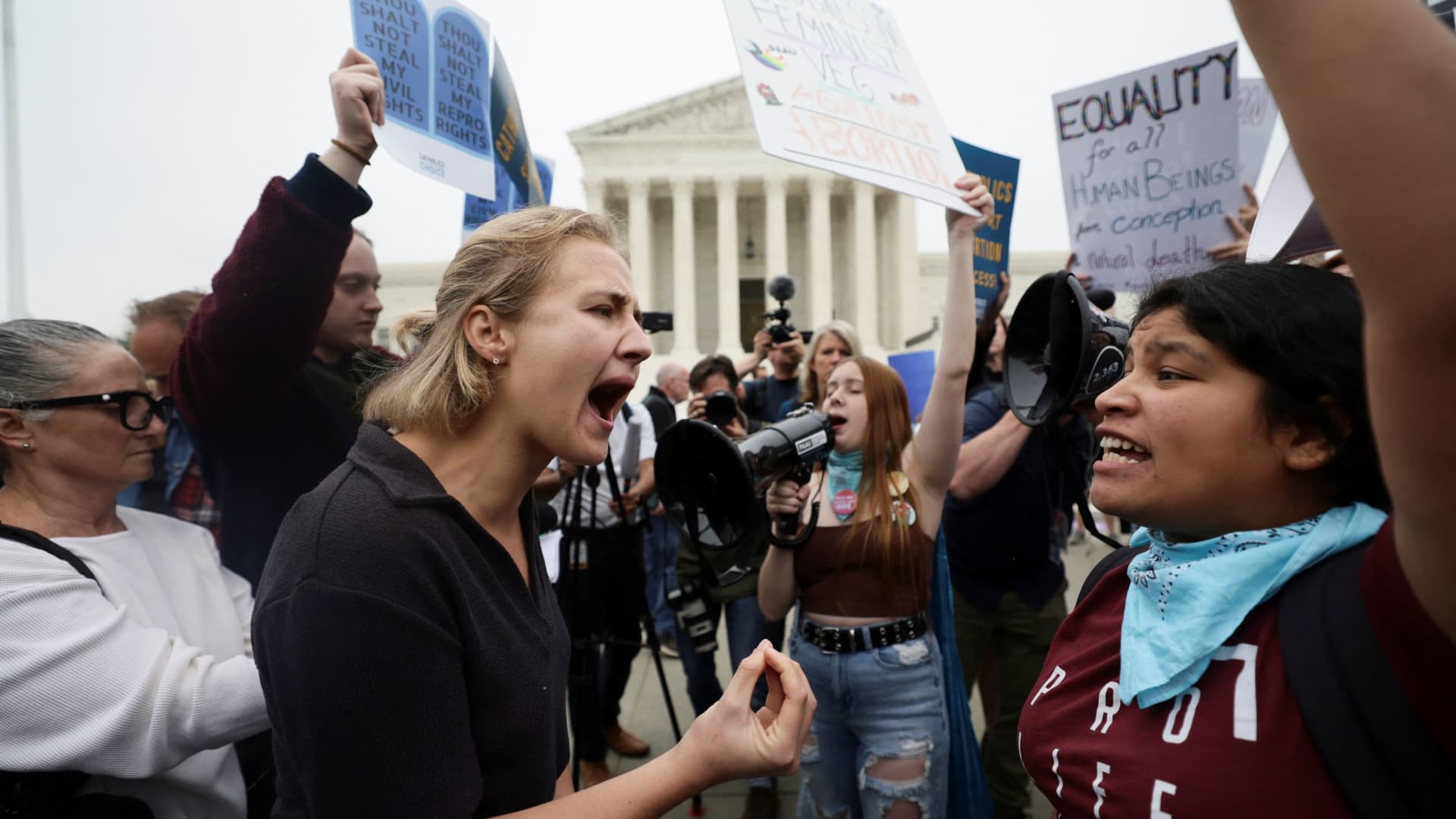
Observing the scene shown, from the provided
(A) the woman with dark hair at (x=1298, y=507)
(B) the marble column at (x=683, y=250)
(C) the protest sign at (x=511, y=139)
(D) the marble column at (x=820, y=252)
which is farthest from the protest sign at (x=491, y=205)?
(D) the marble column at (x=820, y=252)

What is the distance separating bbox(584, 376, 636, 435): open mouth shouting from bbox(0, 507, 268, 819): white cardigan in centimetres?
90

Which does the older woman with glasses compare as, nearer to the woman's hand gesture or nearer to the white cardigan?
the white cardigan

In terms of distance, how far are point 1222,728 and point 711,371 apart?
14.4 feet

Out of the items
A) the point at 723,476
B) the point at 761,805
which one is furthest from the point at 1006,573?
the point at 723,476

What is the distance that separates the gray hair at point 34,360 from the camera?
1.67m

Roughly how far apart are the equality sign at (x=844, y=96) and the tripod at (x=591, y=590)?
1.62 m

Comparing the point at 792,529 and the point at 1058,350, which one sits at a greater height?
the point at 1058,350

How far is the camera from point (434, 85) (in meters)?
2.65

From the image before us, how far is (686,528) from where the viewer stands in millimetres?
2025

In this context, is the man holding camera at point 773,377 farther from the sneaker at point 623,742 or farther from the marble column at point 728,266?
the marble column at point 728,266

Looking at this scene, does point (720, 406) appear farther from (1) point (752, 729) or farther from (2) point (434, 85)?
(1) point (752, 729)

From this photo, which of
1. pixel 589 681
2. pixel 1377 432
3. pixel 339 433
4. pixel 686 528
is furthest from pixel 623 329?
pixel 589 681

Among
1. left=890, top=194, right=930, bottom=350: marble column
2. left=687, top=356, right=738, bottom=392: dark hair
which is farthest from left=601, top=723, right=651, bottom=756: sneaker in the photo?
left=890, top=194, right=930, bottom=350: marble column

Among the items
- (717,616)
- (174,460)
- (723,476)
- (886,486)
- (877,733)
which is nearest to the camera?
(723,476)
